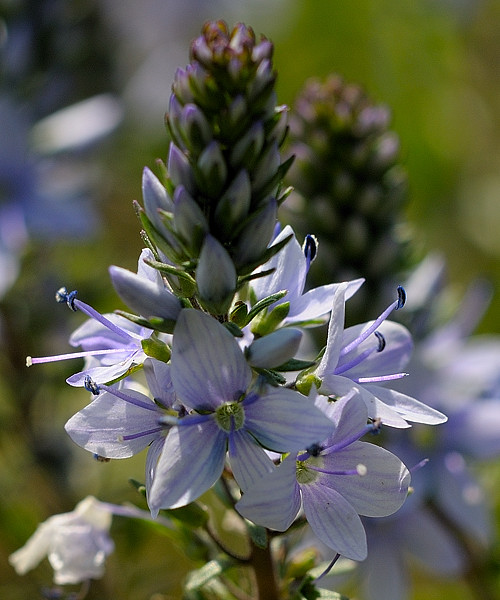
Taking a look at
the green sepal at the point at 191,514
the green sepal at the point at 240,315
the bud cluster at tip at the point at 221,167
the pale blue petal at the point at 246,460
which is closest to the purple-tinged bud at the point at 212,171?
the bud cluster at tip at the point at 221,167

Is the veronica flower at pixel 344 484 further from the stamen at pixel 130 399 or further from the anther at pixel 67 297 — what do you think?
the anther at pixel 67 297

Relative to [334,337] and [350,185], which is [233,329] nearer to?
[334,337]

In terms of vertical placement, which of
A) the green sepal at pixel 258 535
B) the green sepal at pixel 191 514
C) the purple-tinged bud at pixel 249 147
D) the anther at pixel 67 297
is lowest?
the green sepal at pixel 191 514

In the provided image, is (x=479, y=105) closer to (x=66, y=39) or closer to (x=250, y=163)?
(x=66, y=39)

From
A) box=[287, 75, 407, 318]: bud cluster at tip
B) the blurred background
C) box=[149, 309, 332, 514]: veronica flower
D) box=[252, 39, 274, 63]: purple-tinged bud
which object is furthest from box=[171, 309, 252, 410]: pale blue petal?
box=[287, 75, 407, 318]: bud cluster at tip

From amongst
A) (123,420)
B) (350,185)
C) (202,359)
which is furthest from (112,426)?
(350,185)

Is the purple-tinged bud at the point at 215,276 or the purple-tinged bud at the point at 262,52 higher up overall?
the purple-tinged bud at the point at 262,52
